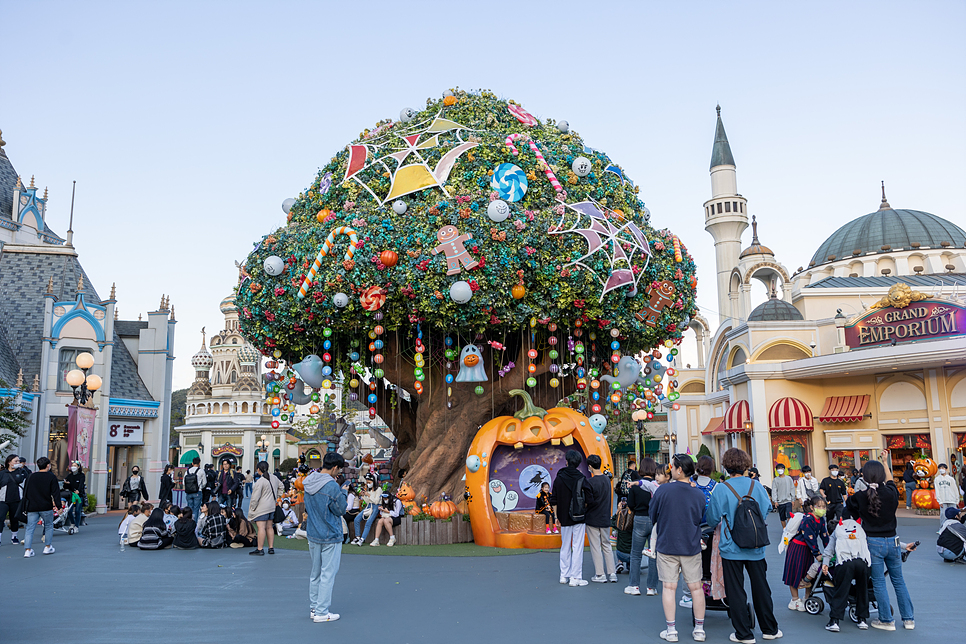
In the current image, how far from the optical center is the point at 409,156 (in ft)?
49.8

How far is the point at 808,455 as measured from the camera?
88.7 ft

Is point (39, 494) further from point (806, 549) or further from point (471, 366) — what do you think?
point (806, 549)

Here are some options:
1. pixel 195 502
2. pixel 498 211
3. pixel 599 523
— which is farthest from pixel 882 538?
pixel 195 502

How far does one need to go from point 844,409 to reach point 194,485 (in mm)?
21921

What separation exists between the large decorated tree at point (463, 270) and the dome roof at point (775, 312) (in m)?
14.5

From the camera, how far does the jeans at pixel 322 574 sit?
23.7ft

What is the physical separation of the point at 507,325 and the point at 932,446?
Result: 17680 mm

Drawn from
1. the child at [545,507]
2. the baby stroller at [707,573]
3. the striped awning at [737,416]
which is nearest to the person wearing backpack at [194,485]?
the child at [545,507]

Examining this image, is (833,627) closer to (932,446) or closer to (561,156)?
(561,156)

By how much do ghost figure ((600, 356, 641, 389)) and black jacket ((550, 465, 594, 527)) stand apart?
6.73 meters

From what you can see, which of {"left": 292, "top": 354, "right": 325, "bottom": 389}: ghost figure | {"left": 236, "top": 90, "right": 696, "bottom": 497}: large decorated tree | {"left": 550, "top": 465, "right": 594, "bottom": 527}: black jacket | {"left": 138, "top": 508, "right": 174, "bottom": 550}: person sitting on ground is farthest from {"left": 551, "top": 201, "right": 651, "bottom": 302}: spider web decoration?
{"left": 138, "top": 508, "right": 174, "bottom": 550}: person sitting on ground

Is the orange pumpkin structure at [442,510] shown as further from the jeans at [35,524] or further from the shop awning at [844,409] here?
the shop awning at [844,409]

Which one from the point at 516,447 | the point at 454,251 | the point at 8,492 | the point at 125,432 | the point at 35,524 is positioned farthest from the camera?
the point at 125,432

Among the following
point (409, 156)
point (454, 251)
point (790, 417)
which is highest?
point (409, 156)
